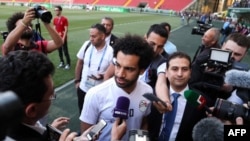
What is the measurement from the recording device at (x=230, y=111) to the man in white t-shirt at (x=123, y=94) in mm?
597

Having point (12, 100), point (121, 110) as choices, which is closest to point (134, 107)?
point (121, 110)

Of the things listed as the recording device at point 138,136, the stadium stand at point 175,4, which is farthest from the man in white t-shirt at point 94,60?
the stadium stand at point 175,4

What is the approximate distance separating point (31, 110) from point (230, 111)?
3.23 ft

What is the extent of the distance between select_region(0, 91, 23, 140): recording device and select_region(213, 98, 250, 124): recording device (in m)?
1.19

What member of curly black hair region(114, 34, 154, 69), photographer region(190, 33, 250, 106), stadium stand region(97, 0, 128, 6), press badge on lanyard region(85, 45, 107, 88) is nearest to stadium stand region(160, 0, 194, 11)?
stadium stand region(97, 0, 128, 6)

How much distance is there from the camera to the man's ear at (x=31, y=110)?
1.22 meters

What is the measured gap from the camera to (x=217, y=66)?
222 cm

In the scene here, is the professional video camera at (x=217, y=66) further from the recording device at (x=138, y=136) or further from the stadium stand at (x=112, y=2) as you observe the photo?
the stadium stand at (x=112, y=2)

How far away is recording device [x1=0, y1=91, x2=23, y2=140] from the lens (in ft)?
1.59

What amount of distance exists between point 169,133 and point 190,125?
0.14 metres

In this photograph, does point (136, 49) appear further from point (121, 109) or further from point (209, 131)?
point (209, 131)

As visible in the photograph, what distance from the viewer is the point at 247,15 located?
20.0 m

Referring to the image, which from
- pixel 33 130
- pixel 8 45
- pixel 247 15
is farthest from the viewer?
pixel 247 15

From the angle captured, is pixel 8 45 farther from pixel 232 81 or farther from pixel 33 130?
pixel 232 81
